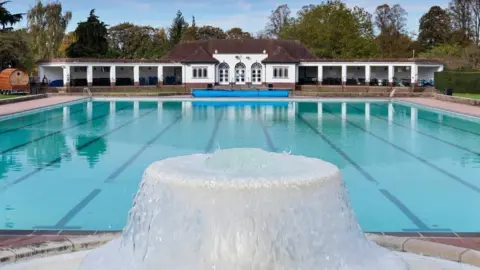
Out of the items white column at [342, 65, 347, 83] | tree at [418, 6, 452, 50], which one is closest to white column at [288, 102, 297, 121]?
white column at [342, 65, 347, 83]

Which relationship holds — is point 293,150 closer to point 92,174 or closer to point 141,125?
point 92,174

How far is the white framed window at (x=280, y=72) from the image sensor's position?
4331cm

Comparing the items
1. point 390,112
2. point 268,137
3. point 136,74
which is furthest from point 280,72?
point 268,137

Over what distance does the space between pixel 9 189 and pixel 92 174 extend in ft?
5.64

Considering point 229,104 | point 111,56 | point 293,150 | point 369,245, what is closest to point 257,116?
point 229,104

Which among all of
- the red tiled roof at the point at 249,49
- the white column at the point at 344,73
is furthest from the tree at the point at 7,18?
the white column at the point at 344,73

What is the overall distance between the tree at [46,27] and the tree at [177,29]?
459 inches

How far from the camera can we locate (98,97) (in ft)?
117

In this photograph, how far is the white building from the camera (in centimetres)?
4200

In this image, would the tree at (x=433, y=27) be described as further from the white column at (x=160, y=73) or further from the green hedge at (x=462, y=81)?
the white column at (x=160, y=73)

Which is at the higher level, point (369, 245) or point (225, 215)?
point (225, 215)

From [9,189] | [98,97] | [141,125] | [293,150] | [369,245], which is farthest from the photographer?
[98,97]

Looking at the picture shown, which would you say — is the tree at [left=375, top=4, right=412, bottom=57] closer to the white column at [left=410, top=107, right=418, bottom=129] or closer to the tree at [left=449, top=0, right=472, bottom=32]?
the tree at [left=449, top=0, right=472, bottom=32]

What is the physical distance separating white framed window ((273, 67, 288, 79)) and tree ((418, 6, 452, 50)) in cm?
2693
